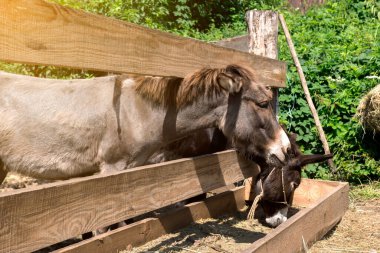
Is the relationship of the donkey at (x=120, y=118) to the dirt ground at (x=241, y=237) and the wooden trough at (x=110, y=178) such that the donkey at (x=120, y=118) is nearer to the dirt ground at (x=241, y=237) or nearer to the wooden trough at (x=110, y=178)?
the wooden trough at (x=110, y=178)

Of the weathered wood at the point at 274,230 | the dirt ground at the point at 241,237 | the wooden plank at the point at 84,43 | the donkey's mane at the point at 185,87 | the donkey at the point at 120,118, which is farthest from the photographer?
the dirt ground at the point at 241,237

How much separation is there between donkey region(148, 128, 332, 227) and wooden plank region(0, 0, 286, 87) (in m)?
1.49

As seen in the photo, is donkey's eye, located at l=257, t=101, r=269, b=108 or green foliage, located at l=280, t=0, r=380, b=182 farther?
green foliage, located at l=280, t=0, r=380, b=182

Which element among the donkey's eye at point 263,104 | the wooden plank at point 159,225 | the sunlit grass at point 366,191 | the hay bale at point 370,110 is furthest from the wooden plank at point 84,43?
the sunlit grass at point 366,191

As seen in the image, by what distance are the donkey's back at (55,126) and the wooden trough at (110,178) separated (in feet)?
2.99

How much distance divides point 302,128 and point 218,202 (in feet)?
7.70

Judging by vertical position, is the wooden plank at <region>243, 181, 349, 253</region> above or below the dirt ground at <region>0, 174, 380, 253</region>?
above

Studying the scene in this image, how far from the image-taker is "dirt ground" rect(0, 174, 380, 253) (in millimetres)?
4227

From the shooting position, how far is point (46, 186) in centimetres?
215

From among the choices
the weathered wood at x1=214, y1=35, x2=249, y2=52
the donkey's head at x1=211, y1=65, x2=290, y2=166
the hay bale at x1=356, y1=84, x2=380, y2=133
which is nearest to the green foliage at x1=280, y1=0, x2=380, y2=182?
the hay bale at x1=356, y1=84, x2=380, y2=133

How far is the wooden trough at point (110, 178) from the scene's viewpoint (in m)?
2.01

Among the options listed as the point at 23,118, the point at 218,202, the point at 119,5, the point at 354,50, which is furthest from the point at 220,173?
the point at 119,5

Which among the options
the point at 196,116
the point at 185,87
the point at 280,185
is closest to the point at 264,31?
the point at 280,185

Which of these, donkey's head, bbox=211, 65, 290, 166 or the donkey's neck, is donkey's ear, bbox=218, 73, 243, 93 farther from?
the donkey's neck
